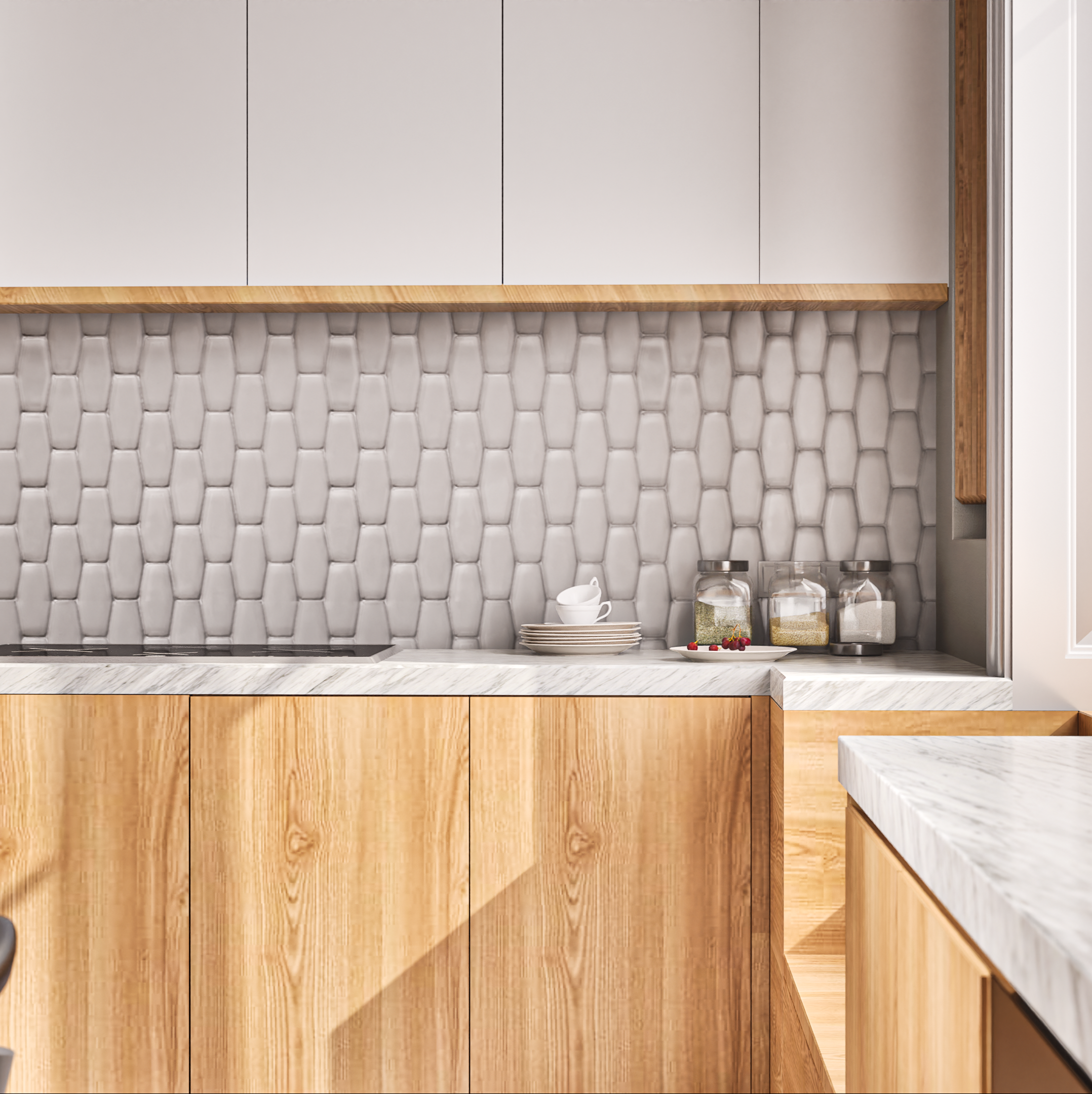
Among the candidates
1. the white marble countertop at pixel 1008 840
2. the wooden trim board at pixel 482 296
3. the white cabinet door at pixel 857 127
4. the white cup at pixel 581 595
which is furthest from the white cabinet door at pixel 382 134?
the white marble countertop at pixel 1008 840

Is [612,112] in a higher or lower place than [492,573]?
higher

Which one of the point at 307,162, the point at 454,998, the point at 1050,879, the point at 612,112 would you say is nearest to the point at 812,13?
the point at 612,112

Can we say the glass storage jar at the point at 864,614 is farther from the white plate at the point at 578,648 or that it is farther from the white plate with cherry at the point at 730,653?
the white plate at the point at 578,648

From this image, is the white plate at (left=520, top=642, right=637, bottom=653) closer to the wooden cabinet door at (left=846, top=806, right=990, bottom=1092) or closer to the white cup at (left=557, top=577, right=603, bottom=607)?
the white cup at (left=557, top=577, right=603, bottom=607)

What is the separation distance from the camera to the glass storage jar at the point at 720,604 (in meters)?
1.96

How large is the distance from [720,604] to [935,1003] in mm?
1398

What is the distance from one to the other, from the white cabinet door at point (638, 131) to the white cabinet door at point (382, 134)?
0.23 ft

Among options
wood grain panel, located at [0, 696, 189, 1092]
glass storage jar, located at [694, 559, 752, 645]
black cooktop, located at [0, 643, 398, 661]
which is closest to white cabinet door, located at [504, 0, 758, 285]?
glass storage jar, located at [694, 559, 752, 645]

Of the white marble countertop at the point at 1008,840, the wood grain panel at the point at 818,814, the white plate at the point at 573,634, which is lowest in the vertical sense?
the wood grain panel at the point at 818,814

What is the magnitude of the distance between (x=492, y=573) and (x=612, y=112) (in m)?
1.03

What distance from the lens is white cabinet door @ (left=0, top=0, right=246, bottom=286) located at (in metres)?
1.86

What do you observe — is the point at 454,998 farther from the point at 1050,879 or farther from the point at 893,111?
the point at 893,111

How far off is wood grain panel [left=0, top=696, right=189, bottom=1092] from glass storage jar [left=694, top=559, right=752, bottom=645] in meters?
1.08

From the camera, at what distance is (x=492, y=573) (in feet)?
6.96
